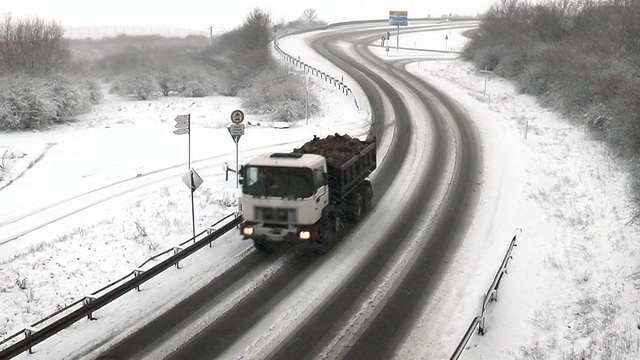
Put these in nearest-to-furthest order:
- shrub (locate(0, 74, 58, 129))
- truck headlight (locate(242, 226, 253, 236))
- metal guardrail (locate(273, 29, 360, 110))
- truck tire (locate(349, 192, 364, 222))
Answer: truck headlight (locate(242, 226, 253, 236)) → truck tire (locate(349, 192, 364, 222)) → shrub (locate(0, 74, 58, 129)) → metal guardrail (locate(273, 29, 360, 110))

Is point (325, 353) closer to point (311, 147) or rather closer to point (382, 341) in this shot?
point (382, 341)

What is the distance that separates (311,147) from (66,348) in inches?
350

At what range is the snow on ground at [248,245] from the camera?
1052 cm

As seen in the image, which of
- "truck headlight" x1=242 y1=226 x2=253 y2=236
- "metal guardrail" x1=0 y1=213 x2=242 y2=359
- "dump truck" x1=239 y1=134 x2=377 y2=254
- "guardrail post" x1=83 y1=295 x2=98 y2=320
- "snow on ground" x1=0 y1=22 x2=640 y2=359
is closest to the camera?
"metal guardrail" x1=0 y1=213 x2=242 y2=359

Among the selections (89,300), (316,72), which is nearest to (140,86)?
(316,72)

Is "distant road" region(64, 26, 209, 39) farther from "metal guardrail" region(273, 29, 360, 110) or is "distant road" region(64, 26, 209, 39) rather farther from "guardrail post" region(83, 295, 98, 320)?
"guardrail post" region(83, 295, 98, 320)

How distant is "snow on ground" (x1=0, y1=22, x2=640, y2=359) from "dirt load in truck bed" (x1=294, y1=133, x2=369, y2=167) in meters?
3.42

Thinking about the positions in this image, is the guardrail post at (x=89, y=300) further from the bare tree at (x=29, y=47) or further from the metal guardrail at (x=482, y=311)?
the bare tree at (x=29, y=47)

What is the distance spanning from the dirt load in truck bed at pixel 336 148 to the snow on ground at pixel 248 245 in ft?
11.2

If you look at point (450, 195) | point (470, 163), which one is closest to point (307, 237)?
point (450, 195)

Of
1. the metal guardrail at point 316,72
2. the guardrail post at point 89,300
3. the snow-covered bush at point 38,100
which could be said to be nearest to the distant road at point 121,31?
the metal guardrail at point 316,72

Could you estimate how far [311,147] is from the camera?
16.3 m

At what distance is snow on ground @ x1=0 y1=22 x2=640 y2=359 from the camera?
10.5 m

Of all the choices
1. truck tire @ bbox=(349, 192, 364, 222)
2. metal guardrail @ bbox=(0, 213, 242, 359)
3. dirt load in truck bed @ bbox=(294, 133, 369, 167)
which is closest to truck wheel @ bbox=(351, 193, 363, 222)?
truck tire @ bbox=(349, 192, 364, 222)
